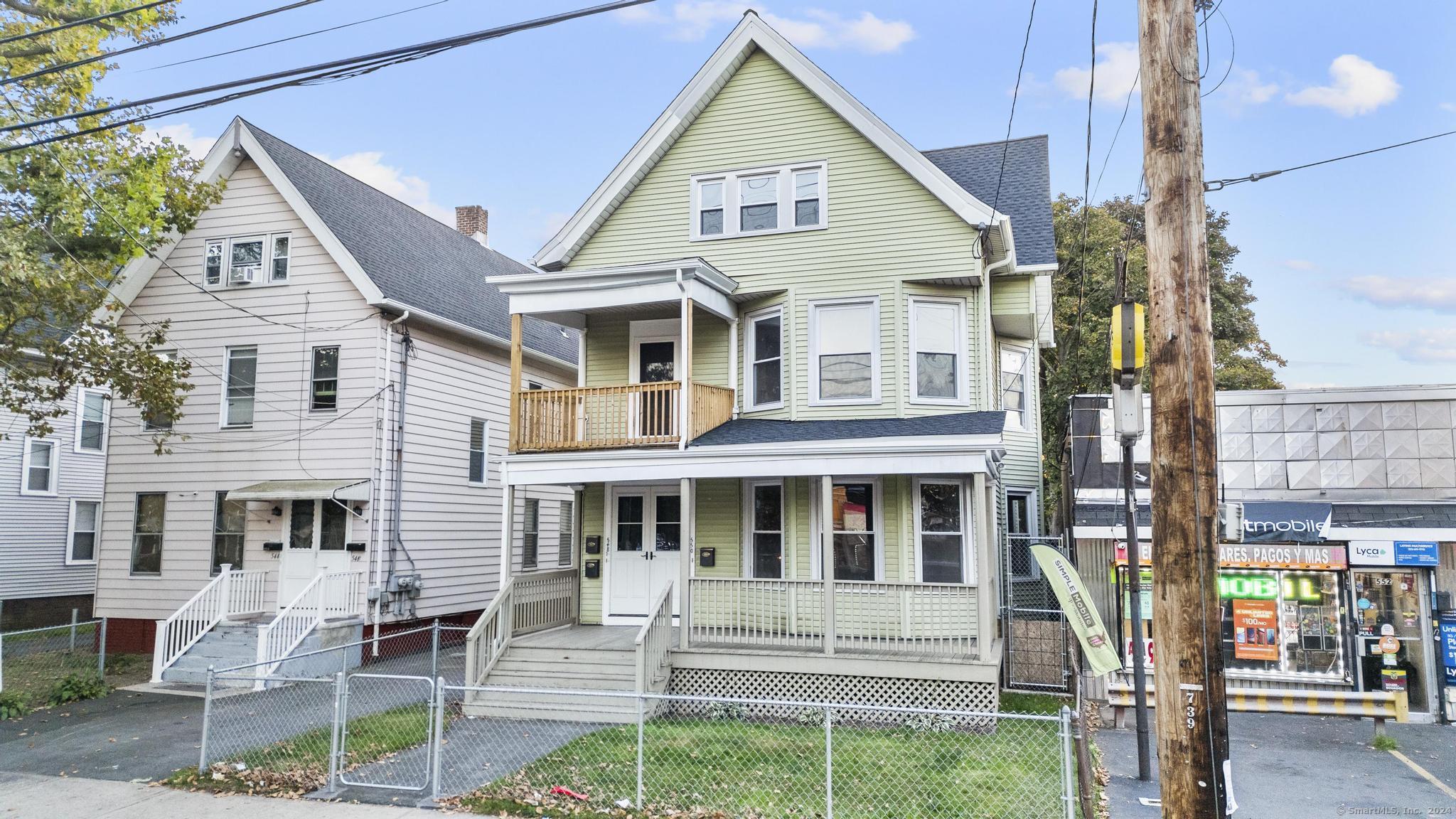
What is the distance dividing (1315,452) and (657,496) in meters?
11.9

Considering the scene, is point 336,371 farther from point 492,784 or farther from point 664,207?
point 492,784

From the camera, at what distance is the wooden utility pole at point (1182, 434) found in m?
5.65

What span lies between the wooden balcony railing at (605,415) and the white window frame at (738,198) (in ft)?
9.19

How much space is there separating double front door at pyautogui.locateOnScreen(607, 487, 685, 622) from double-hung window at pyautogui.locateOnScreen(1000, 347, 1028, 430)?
23.8 ft

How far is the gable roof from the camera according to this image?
46.8 ft

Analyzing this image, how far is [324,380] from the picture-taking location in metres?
17.7

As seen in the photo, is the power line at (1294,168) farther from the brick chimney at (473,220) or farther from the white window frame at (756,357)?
the brick chimney at (473,220)

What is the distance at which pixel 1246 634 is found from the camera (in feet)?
46.2

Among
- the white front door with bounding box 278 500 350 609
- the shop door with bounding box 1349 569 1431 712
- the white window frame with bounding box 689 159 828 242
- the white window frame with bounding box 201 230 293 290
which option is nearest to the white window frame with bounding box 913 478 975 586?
the white window frame with bounding box 689 159 828 242

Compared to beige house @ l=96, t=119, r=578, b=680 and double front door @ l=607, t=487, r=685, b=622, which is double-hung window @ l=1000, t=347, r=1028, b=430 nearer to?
double front door @ l=607, t=487, r=685, b=622

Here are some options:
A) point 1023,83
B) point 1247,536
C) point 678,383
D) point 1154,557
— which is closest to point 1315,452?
point 1247,536

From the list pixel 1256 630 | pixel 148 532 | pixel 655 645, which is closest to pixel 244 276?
pixel 148 532

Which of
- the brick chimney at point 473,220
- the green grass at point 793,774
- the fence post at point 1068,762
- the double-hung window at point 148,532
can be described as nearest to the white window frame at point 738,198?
the green grass at point 793,774

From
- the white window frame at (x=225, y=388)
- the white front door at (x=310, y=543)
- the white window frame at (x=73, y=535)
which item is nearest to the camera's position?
the white front door at (x=310, y=543)
